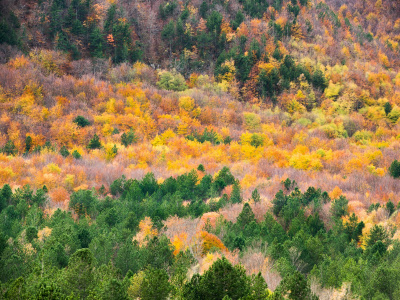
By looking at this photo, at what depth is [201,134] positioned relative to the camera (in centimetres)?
6166

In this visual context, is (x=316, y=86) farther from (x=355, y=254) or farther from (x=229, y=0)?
(x=355, y=254)

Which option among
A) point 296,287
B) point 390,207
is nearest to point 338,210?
point 390,207

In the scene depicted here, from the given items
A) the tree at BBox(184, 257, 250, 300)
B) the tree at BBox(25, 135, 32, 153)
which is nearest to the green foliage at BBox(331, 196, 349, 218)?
the tree at BBox(184, 257, 250, 300)

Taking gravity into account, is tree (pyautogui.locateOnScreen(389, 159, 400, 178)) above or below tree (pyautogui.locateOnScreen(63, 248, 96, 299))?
below

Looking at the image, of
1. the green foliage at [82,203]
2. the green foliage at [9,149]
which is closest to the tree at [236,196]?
the green foliage at [82,203]

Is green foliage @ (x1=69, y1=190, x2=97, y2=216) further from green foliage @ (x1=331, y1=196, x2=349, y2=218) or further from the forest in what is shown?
green foliage @ (x1=331, y1=196, x2=349, y2=218)

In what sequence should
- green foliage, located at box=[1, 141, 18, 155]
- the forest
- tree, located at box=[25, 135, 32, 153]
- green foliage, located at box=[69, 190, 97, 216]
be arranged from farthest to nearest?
tree, located at box=[25, 135, 32, 153]
green foliage, located at box=[1, 141, 18, 155]
green foliage, located at box=[69, 190, 97, 216]
the forest

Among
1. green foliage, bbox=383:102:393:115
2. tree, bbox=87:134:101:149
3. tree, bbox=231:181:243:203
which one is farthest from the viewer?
green foliage, bbox=383:102:393:115

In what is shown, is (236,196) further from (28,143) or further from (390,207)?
(28,143)

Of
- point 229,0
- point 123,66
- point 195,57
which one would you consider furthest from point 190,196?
point 229,0

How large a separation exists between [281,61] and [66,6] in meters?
45.0

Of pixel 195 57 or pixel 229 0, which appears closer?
pixel 195 57

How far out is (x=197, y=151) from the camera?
55.2 metres

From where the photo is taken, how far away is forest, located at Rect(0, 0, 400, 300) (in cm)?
1780
